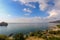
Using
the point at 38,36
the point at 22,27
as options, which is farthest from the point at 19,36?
the point at 38,36

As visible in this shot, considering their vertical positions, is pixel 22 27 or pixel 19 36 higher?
pixel 22 27

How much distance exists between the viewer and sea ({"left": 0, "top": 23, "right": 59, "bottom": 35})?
1.66m

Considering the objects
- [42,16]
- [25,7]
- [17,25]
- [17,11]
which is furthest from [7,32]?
[42,16]

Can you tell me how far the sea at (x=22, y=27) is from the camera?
5.46ft

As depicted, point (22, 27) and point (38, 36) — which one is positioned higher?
point (22, 27)

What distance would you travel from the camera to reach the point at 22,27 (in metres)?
1.69

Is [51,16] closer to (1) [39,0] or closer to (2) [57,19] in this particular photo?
(2) [57,19]

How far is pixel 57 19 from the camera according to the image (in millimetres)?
1714

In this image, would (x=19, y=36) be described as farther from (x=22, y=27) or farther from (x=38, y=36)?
(x=38, y=36)

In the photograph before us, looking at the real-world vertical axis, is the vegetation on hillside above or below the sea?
below

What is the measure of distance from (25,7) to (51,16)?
0.41 meters

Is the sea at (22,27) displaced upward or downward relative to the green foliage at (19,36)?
upward

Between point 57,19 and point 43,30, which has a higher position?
point 57,19

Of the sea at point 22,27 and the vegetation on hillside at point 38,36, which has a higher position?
the sea at point 22,27
